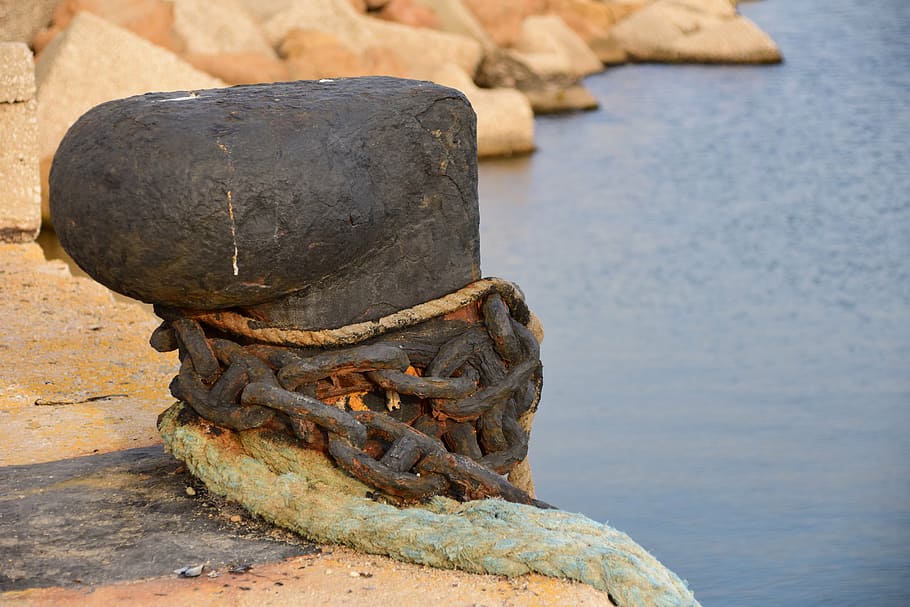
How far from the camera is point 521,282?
7824 mm

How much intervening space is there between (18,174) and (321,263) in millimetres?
3479

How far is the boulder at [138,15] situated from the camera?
1009cm

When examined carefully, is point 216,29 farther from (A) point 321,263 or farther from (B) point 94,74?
(A) point 321,263

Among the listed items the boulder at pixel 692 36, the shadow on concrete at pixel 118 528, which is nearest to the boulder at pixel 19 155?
the shadow on concrete at pixel 118 528

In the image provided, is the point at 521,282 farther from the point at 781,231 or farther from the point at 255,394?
the point at 255,394

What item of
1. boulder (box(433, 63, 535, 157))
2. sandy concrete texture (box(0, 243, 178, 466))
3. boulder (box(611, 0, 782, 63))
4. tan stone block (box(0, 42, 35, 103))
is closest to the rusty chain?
sandy concrete texture (box(0, 243, 178, 466))

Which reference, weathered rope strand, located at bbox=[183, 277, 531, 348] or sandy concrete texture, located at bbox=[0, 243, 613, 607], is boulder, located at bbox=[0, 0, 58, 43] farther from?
weathered rope strand, located at bbox=[183, 277, 531, 348]

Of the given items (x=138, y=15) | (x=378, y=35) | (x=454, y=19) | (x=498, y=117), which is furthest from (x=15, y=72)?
(x=454, y=19)

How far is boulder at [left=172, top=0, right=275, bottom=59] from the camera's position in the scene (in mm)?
10484

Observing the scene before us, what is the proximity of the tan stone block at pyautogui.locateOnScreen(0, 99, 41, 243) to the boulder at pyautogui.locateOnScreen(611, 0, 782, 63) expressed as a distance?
13776 mm

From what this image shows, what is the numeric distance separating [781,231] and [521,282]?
85.4 inches

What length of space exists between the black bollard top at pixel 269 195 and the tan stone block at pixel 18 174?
313cm

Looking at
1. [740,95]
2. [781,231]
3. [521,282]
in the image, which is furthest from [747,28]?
[521,282]

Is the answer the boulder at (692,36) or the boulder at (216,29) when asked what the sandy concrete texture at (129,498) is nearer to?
the boulder at (216,29)
